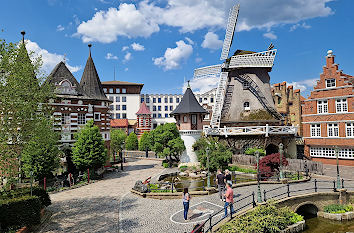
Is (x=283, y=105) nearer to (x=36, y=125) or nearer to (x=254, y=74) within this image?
(x=254, y=74)

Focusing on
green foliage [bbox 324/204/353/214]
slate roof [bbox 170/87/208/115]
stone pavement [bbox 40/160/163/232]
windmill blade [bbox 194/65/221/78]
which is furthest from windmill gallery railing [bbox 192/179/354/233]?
windmill blade [bbox 194/65/221/78]

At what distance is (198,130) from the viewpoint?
3225cm

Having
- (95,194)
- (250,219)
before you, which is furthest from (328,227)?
(95,194)

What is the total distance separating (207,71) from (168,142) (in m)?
12.1

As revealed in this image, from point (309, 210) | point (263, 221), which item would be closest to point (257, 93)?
point (309, 210)

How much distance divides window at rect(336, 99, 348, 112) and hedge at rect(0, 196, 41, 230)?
3005 centimetres

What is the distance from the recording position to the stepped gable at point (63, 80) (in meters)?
26.0

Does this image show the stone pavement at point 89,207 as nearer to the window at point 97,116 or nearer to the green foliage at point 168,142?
the green foliage at point 168,142

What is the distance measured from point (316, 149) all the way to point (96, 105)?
90.2ft

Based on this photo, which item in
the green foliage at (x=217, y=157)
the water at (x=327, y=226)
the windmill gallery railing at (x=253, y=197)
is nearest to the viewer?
the windmill gallery railing at (x=253, y=197)

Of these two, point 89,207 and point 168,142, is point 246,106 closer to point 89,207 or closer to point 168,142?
point 168,142

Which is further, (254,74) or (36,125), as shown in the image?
(254,74)

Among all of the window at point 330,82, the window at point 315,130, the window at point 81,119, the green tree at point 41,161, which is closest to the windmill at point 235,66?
the window at point 315,130

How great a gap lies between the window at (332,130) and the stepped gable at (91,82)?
26942mm
